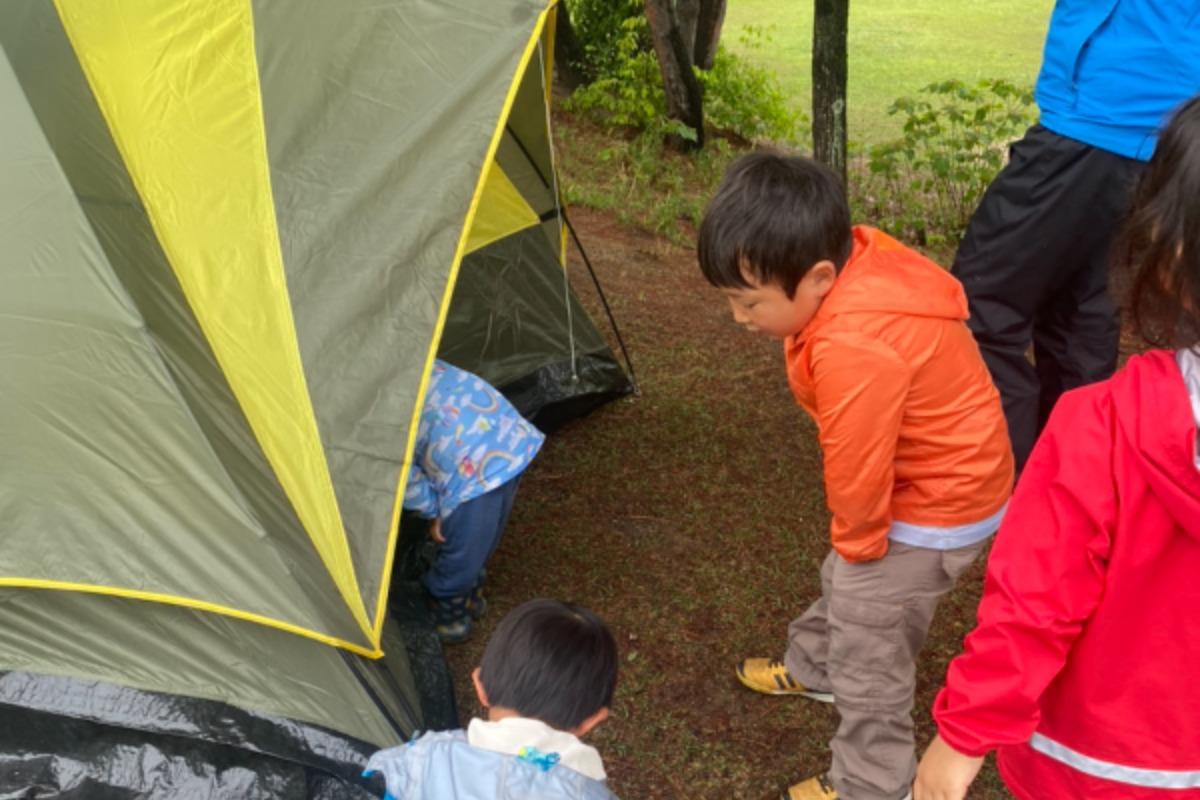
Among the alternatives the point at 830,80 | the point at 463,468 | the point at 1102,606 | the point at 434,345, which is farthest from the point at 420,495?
the point at 830,80

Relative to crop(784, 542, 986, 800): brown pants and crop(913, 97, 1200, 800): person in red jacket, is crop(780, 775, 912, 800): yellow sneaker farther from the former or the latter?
crop(913, 97, 1200, 800): person in red jacket

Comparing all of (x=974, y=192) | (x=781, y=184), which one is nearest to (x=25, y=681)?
(x=781, y=184)

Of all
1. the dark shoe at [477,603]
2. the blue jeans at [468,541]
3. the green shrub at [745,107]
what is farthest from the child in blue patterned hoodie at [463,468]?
the green shrub at [745,107]

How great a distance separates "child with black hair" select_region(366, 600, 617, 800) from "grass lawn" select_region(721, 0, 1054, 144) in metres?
8.23

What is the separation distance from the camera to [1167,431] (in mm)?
1386

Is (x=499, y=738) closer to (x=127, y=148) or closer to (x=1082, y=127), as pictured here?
(x=127, y=148)

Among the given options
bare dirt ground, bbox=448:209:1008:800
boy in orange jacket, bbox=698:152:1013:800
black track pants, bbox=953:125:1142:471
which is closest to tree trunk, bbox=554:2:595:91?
bare dirt ground, bbox=448:209:1008:800

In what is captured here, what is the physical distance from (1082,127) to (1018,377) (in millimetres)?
760

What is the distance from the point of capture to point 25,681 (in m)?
2.32

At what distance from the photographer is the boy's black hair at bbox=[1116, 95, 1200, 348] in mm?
1344

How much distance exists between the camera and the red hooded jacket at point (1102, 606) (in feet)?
4.70

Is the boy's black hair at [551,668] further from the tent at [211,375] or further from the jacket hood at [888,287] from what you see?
the jacket hood at [888,287]

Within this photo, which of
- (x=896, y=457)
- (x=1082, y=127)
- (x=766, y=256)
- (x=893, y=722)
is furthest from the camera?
(x=1082, y=127)

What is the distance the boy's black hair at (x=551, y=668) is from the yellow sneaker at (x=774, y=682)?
3.90 ft
